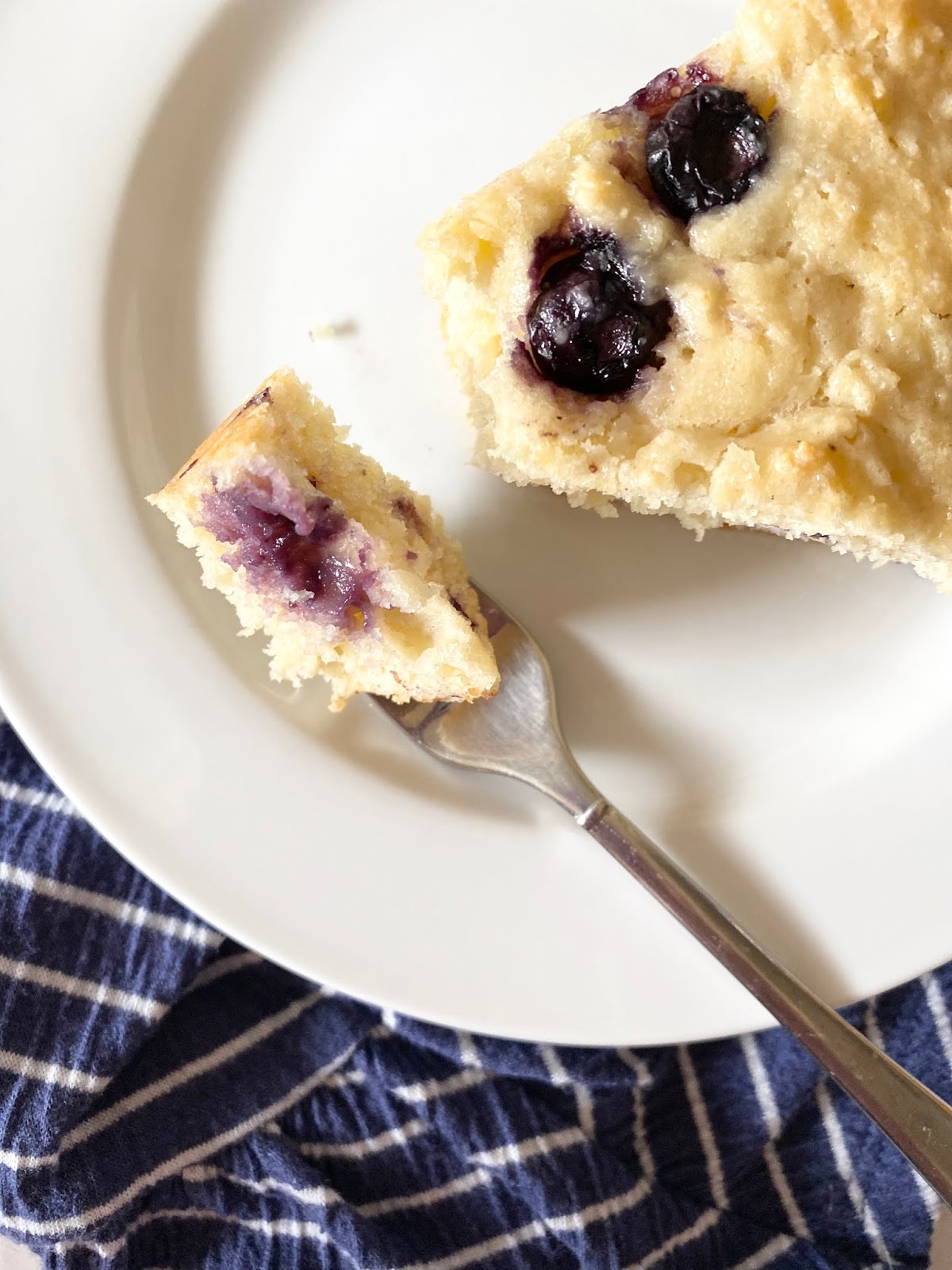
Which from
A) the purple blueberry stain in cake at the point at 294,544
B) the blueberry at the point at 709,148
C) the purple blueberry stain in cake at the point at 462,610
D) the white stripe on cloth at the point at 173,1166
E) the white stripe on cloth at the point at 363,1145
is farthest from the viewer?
the white stripe on cloth at the point at 363,1145

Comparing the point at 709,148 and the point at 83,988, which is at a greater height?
the point at 709,148

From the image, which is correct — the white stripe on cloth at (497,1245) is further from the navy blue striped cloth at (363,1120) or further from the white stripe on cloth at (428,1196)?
the white stripe on cloth at (428,1196)

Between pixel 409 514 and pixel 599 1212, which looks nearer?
pixel 409 514

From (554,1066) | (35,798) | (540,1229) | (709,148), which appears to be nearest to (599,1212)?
(540,1229)

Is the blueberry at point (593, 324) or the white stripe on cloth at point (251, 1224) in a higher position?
the blueberry at point (593, 324)

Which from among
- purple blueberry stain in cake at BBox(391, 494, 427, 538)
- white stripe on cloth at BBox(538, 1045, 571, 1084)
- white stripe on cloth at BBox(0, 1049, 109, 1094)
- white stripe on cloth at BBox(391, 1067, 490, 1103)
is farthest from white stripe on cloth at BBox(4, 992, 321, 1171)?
purple blueberry stain in cake at BBox(391, 494, 427, 538)

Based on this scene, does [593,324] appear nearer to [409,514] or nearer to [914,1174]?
[409,514]

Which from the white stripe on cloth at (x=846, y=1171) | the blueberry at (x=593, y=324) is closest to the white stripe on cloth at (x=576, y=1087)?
the white stripe on cloth at (x=846, y=1171)
